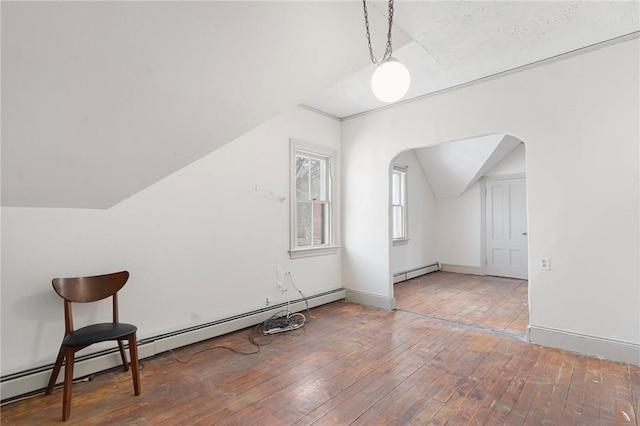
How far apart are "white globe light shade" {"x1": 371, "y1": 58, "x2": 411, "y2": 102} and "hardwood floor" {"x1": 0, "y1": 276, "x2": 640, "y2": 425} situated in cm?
195

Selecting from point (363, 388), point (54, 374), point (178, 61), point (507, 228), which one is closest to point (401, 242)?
point (507, 228)

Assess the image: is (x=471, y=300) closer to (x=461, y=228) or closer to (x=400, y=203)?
(x=400, y=203)

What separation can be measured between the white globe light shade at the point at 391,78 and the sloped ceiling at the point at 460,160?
3.80 metres

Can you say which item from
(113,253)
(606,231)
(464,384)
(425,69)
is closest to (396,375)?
(464,384)

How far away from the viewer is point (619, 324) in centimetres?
261

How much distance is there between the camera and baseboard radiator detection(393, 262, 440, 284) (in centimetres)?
578

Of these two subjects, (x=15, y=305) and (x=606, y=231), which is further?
(x=606, y=231)

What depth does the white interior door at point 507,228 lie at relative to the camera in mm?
5824

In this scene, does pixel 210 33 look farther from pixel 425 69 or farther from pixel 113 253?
pixel 425 69

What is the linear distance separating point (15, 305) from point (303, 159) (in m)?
3.17

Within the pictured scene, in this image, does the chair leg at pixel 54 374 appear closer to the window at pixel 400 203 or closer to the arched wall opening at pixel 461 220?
the arched wall opening at pixel 461 220

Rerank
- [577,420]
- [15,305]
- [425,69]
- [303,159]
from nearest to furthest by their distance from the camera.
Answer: [577,420] → [15,305] → [425,69] → [303,159]

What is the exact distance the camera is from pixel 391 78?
1.72 metres

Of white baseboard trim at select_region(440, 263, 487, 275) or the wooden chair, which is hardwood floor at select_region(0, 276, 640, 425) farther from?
white baseboard trim at select_region(440, 263, 487, 275)
